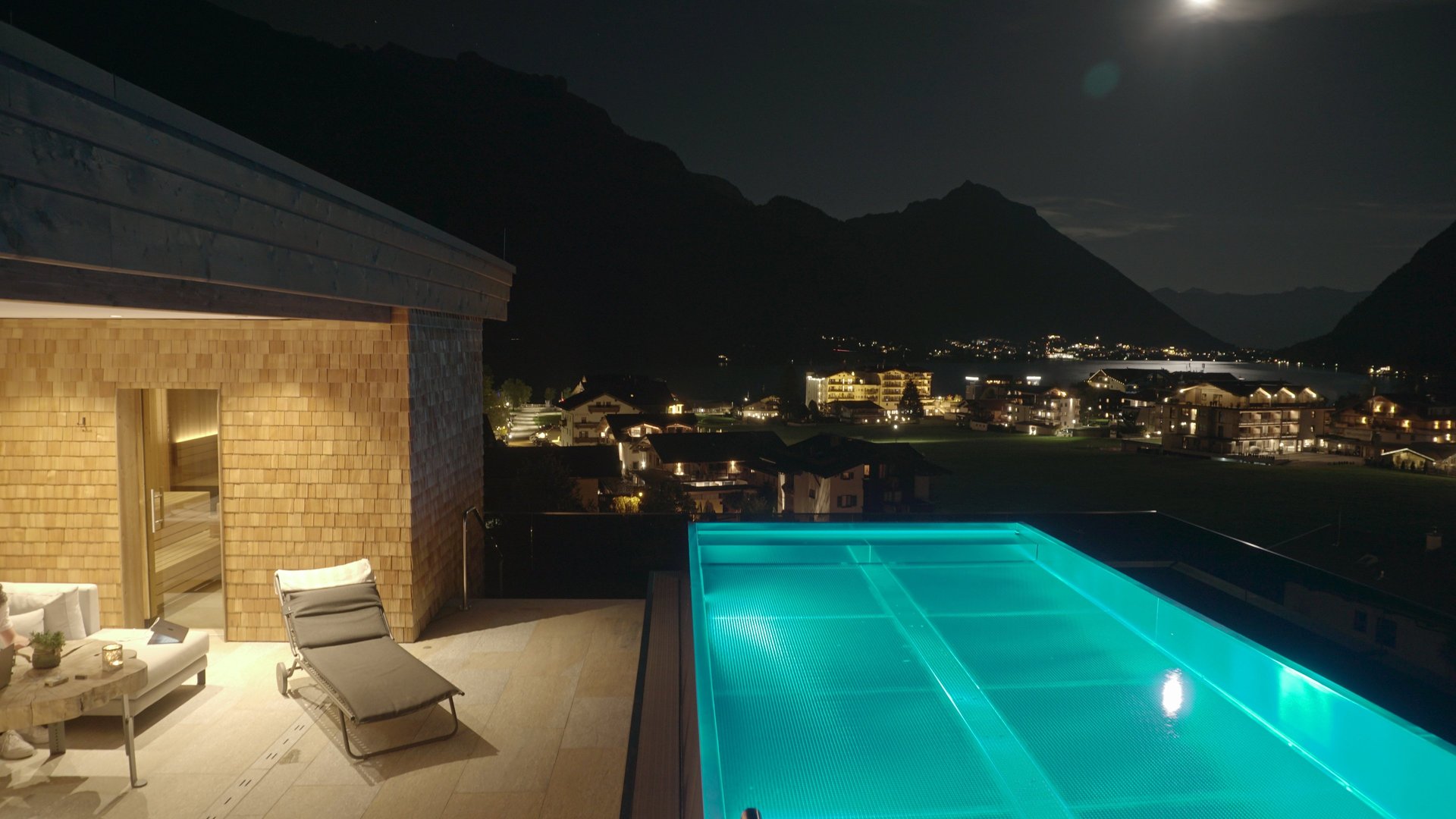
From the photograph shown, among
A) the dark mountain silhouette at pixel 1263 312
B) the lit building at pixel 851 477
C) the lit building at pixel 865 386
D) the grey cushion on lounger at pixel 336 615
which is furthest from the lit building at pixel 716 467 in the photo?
the dark mountain silhouette at pixel 1263 312

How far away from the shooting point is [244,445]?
5.04 metres

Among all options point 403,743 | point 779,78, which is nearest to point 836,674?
point 403,743

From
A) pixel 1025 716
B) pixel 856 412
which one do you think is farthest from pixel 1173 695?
pixel 856 412

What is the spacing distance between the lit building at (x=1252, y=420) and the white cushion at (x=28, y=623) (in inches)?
2662

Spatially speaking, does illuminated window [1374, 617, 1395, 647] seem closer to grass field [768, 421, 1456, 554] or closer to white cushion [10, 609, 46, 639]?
white cushion [10, 609, 46, 639]

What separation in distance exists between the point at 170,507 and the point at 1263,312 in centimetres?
16259

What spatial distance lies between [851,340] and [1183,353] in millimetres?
64883

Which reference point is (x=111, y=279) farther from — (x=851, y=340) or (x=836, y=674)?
(x=851, y=340)

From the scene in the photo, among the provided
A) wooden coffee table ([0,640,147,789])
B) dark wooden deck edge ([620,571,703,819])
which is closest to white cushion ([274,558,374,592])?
wooden coffee table ([0,640,147,789])

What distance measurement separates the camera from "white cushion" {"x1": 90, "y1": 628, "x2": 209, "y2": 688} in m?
3.96

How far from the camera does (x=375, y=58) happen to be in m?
66.9

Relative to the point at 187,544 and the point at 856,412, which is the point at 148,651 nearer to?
the point at 187,544

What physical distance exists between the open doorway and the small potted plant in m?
1.58

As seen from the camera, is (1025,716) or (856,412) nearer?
(1025,716)
